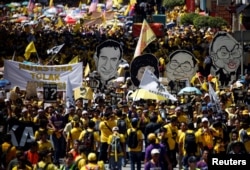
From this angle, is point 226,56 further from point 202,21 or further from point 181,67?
point 202,21

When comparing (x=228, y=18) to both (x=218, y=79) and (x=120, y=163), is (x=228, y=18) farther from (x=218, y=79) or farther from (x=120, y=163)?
(x=120, y=163)

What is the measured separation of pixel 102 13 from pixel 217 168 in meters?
50.6

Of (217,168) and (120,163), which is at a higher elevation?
(217,168)

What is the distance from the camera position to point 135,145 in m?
22.9

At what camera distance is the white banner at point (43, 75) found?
2928cm

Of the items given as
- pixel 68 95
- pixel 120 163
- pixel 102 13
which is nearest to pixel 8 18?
pixel 102 13

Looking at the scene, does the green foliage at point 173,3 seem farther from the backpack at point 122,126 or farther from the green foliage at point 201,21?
the backpack at point 122,126

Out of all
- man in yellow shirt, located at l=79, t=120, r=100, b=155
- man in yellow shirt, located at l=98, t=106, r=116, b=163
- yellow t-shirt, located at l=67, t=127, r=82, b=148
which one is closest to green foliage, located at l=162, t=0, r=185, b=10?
man in yellow shirt, located at l=98, t=106, r=116, b=163

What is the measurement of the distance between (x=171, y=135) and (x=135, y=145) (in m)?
0.66

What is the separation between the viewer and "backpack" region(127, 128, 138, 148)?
2289 centimetres

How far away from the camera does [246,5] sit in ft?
179

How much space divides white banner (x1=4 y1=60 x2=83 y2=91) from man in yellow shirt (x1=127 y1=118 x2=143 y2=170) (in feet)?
20.2

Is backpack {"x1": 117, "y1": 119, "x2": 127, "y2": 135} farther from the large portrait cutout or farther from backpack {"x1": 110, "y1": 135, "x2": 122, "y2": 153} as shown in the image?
the large portrait cutout

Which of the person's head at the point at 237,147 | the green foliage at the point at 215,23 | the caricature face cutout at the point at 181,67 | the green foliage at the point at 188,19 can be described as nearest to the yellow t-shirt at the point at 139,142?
the person's head at the point at 237,147
